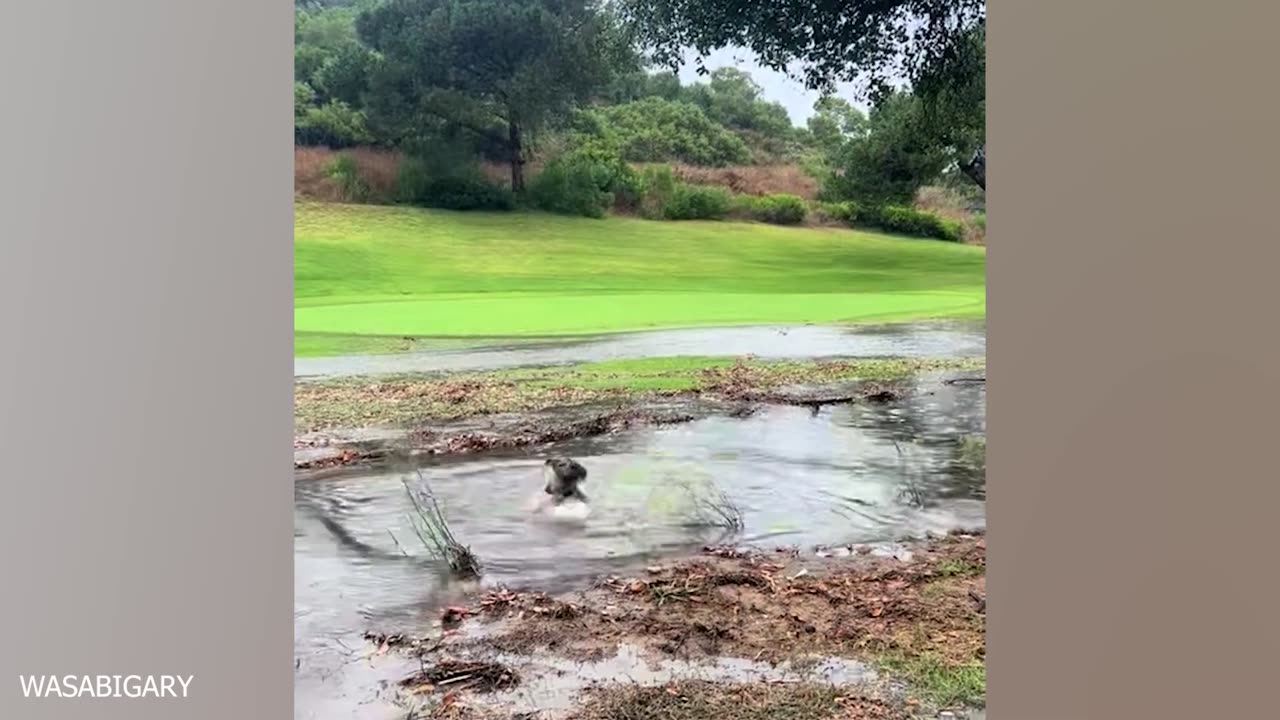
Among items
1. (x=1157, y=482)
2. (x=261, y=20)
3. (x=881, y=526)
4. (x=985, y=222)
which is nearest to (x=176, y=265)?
(x=261, y=20)

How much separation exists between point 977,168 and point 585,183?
1062 millimetres

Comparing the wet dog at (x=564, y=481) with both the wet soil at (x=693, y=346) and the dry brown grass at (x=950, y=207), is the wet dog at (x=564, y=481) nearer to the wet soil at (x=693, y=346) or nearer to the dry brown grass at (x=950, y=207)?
the wet soil at (x=693, y=346)

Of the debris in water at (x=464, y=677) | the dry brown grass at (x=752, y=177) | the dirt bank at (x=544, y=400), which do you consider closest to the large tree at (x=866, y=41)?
A: the dry brown grass at (x=752, y=177)

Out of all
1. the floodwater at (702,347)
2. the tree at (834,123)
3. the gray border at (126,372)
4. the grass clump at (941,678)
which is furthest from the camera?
the tree at (834,123)

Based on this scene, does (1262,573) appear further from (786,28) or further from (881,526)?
(786,28)

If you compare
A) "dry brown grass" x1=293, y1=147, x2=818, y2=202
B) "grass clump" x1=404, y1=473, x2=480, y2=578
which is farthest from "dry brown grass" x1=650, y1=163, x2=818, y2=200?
"grass clump" x1=404, y1=473, x2=480, y2=578

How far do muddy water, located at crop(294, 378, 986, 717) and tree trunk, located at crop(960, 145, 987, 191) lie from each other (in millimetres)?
561

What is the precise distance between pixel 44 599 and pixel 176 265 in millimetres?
820

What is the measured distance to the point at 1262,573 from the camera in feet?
7.21

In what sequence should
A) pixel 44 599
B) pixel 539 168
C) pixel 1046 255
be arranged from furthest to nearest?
pixel 539 168 < pixel 1046 255 < pixel 44 599

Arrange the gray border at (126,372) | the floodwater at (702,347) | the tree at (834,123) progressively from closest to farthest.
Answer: the gray border at (126,372), the floodwater at (702,347), the tree at (834,123)

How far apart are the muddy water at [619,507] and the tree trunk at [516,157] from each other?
2.30ft

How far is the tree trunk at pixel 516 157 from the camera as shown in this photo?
2420 millimetres

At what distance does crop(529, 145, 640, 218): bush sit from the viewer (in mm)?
2445
